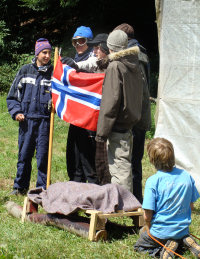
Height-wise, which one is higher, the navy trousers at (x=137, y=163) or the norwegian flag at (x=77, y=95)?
the norwegian flag at (x=77, y=95)

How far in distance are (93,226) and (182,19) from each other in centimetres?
415

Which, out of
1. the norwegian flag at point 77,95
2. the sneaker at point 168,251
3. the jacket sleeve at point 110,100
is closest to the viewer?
the sneaker at point 168,251

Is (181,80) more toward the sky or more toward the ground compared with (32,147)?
more toward the sky

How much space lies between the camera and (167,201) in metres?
4.37

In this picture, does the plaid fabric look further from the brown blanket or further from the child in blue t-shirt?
the child in blue t-shirt

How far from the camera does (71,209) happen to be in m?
4.88

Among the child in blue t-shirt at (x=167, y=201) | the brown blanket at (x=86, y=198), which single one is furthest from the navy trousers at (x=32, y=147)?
the child in blue t-shirt at (x=167, y=201)

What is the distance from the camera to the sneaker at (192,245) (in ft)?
14.3

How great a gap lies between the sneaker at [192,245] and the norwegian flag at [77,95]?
209 centimetres

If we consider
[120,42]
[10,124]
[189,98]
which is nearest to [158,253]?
[120,42]

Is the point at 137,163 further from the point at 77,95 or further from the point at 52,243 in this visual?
the point at 52,243

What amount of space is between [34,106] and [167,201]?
2.80 m

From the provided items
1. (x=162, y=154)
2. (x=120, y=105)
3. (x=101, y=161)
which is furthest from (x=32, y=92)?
(x=162, y=154)

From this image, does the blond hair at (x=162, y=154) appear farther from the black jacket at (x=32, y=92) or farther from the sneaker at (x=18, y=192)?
the sneaker at (x=18, y=192)
